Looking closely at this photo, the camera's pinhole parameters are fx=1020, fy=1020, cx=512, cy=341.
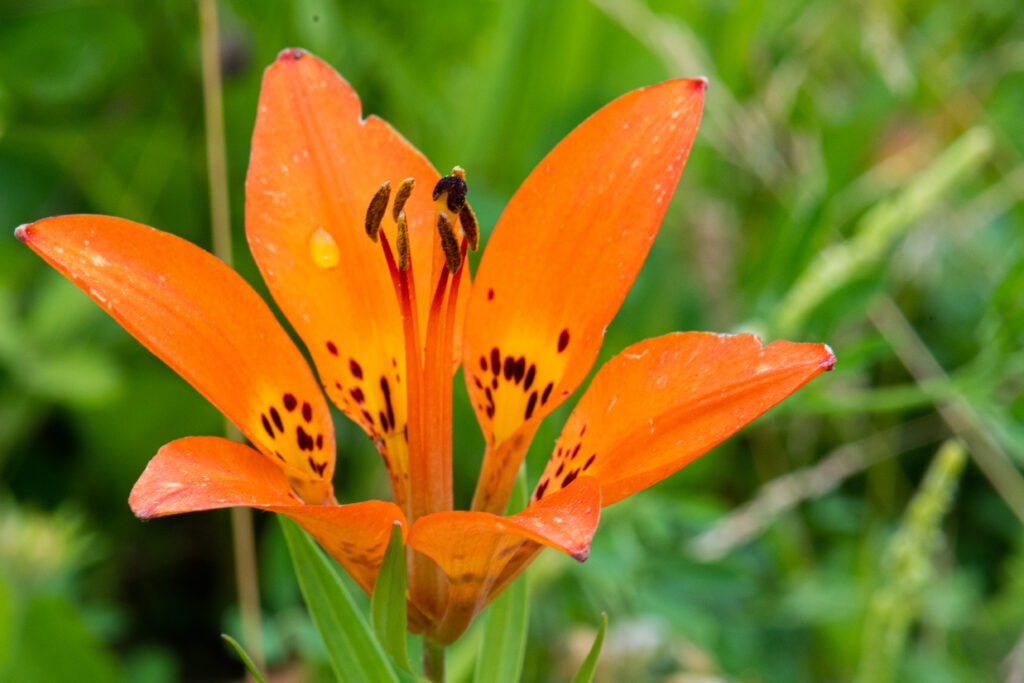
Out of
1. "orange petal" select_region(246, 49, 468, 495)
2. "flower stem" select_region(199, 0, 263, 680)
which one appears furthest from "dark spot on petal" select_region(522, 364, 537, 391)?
"flower stem" select_region(199, 0, 263, 680)

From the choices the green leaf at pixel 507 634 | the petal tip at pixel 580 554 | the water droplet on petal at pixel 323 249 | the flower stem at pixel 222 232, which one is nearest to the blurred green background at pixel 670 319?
the flower stem at pixel 222 232

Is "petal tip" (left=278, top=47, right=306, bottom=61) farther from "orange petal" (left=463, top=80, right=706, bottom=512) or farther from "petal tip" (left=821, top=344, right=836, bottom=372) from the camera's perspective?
"petal tip" (left=821, top=344, right=836, bottom=372)

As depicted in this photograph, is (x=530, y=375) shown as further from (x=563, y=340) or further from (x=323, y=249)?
(x=323, y=249)

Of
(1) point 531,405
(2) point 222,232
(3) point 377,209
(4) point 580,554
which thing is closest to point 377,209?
(3) point 377,209

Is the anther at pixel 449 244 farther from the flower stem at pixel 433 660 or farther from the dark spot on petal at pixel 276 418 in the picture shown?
the flower stem at pixel 433 660

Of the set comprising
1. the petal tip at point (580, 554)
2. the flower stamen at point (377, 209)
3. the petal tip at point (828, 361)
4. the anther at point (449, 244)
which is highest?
the flower stamen at point (377, 209)

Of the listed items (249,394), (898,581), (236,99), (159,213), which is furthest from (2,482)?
(898,581)
